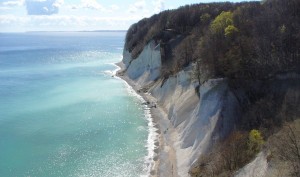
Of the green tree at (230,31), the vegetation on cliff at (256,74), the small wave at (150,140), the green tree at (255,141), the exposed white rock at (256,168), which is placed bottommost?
the small wave at (150,140)

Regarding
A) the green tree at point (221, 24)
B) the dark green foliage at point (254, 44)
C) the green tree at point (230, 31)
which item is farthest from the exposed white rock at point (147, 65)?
the green tree at point (230, 31)

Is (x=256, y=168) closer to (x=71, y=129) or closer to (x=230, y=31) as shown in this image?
(x=230, y=31)

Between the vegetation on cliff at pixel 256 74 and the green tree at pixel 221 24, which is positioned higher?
the green tree at pixel 221 24

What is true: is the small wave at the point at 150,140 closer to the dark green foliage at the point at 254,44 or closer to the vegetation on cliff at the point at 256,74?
the vegetation on cliff at the point at 256,74

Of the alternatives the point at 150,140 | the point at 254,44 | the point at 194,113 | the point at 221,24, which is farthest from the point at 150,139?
the point at 221,24

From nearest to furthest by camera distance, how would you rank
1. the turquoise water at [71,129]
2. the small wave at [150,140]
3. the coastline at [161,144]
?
the coastline at [161,144] < the turquoise water at [71,129] < the small wave at [150,140]

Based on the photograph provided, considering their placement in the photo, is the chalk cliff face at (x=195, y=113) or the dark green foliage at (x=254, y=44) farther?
the dark green foliage at (x=254, y=44)

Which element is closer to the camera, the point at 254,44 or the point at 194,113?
the point at 254,44
